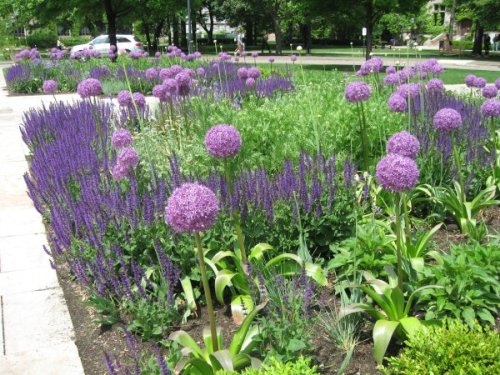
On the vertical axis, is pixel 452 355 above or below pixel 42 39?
below

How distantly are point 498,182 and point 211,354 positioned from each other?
11.2ft

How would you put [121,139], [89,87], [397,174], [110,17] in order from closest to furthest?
[397,174], [121,139], [89,87], [110,17]

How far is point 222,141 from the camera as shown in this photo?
3.08 meters

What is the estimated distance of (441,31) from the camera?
59.5 meters

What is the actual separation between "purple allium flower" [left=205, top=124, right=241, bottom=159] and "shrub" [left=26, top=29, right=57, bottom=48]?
50.0m

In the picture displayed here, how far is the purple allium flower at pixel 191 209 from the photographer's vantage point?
2256 millimetres

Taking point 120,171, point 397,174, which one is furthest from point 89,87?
point 397,174

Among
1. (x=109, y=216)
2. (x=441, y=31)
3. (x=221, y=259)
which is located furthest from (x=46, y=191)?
(x=441, y=31)

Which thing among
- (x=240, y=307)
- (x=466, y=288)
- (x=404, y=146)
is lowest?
(x=240, y=307)

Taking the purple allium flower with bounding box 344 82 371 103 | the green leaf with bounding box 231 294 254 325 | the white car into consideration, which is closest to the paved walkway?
the green leaf with bounding box 231 294 254 325

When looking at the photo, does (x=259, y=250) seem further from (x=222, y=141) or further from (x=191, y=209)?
(x=191, y=209)

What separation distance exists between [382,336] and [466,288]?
0.56 meters

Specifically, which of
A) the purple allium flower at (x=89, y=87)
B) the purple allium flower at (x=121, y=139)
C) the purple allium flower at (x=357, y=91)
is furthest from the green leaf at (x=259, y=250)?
the purple allium flower at (x=89, y=87)

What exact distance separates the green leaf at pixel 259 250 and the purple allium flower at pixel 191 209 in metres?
1.05
